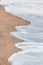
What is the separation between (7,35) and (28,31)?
18 cm

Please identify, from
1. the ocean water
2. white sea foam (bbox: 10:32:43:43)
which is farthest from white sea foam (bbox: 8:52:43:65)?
white sea foam (bbox: 10:32:43:43)

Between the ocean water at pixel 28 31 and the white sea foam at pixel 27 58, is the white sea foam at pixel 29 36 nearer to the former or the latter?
the ocean water at pixel 28 31

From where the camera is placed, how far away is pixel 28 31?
158 cm

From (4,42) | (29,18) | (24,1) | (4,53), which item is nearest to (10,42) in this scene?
(4,42)

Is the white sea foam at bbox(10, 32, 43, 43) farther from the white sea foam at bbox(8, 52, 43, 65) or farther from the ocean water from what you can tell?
the white sea foam at bbox(8, 52, 43, 65)

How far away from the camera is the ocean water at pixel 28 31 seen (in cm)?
123

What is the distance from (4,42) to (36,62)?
381mm

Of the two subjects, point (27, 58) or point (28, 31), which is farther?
point (28, 31)

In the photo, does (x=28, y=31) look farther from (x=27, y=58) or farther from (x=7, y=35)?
(x=27, y=58)

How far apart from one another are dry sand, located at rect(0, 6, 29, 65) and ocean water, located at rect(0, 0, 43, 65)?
0.04 metres

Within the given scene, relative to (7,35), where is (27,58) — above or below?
below

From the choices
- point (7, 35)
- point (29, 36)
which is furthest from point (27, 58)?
point (7, 35)

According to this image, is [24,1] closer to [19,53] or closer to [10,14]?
[10,14]

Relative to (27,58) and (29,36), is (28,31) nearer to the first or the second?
(29,36)
